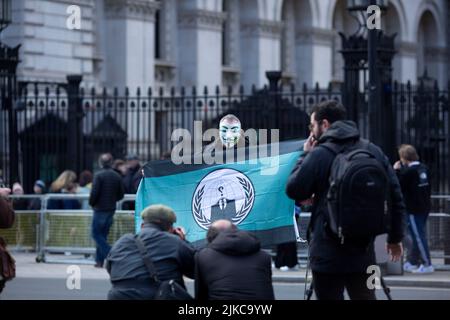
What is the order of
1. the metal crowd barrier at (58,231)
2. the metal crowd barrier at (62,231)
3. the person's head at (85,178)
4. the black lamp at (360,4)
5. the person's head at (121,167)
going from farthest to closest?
the person's head at (85,178) → the person's head at (121,167) → the metal crowd barrier at (58,231) → the metal crowd barrier at (62,231) → the black lamp at (360,4)

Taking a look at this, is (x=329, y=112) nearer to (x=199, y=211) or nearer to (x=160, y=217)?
(x=160, y=217)

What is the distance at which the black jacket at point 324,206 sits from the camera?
29.0ft

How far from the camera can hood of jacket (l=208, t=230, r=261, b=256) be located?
8.85 metres

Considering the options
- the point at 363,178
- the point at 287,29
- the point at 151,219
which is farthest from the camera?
the point at 287,29

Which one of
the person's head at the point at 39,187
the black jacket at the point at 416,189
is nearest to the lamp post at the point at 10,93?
the person's head at the point at 39,187

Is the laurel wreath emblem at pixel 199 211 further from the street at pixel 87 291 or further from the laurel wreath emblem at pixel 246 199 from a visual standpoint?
the street at pixel 87 291

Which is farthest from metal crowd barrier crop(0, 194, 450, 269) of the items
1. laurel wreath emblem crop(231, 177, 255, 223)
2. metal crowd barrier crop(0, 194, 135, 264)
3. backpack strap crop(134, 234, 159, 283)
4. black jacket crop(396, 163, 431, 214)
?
backpack strap crop(134, 234, 159, 283)

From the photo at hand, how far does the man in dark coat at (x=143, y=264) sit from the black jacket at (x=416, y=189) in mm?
9651

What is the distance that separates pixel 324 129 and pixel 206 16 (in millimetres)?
28582

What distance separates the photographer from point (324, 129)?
9344mm

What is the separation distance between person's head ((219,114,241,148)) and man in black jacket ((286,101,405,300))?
2284 millimetres

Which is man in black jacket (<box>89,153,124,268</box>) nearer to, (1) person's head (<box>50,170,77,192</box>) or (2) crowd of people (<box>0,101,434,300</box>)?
(1) person's head (<box>50,170,77,192</box>)
